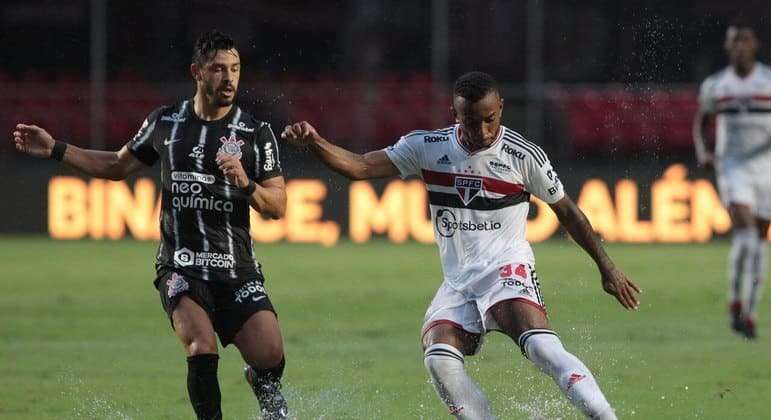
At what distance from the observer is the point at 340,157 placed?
6637mm

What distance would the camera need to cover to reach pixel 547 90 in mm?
21688

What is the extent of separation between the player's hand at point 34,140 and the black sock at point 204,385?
4.18 ft

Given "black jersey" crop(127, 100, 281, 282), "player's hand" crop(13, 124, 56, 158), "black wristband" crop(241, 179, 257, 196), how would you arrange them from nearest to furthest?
"black wristband" crop(241, 179, 257, 196) → "black jersey" crop(127, 100, 281, 282) → "player's hand" crop(13, 124, 56, 158)

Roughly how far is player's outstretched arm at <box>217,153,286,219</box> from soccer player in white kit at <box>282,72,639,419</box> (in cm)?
25

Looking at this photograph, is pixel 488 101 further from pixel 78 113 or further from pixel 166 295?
pixel 78 113

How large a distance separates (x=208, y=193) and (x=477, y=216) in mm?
1175

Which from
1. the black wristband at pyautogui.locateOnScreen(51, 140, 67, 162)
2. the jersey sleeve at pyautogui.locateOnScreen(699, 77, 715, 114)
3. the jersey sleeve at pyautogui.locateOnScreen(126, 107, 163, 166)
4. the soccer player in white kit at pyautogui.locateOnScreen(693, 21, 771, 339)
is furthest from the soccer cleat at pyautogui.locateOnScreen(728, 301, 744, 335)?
the black wristband at pyautogui.locateOnScreen(51, 140, 67, 162)

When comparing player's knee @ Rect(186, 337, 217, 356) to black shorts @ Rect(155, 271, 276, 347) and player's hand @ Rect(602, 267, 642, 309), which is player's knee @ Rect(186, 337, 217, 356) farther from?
player's hand @ Rect(602, 267, 642, 309)

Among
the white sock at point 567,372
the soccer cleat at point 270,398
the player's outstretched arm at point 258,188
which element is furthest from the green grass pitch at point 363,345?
the player's outstretched arm at point 258,188

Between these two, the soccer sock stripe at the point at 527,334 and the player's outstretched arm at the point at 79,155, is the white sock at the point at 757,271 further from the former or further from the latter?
the player's outstretched arm at the point at 79,155

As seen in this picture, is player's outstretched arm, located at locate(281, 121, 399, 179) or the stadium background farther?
the stadium background

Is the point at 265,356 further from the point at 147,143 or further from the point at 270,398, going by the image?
the point at 147,143

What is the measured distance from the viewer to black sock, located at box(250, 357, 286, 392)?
6844mm

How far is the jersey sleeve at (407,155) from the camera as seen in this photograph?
22.0ft
